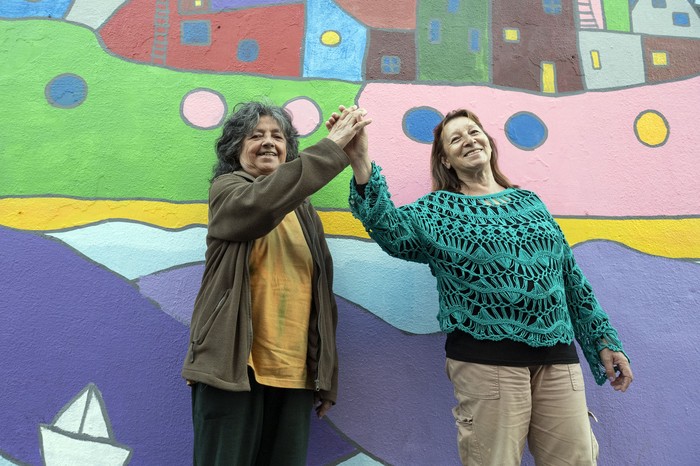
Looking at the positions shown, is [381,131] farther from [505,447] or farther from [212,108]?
[505,447]

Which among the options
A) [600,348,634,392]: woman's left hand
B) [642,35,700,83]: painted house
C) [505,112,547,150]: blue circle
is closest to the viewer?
[600,348,634,392]: woman's left hand

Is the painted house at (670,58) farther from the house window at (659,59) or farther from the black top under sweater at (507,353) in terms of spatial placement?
the black top under sweater at (507,353)

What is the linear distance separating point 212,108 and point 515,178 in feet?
4.74

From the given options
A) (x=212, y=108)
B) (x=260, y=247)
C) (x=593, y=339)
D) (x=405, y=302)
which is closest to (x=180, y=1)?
(x=212, y=108)

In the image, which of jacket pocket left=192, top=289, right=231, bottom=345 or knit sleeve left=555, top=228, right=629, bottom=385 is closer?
jacket pocket left=192, top=289, right=231, bottom=345

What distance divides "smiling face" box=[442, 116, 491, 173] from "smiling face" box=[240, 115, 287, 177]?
0.63 metres

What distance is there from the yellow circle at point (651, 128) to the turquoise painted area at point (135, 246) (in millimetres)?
2112

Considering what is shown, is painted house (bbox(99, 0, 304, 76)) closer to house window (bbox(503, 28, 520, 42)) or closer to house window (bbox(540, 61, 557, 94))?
house window (bbox(503, 28, 520, 42))

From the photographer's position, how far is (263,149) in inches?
87.9

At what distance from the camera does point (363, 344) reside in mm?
2562

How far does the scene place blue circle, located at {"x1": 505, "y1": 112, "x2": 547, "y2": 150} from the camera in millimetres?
2828

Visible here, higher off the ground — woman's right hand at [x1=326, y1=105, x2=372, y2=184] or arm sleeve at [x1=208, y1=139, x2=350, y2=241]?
woman's right hand at [x1=326, y1=105, x2=372, y2=184]

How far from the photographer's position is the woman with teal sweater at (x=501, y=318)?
6.21 ft

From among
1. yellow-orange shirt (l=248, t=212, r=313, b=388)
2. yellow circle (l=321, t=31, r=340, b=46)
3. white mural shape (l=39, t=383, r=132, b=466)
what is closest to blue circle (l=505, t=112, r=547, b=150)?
yellow circle (l=321, t=31, r=340, b=46)
